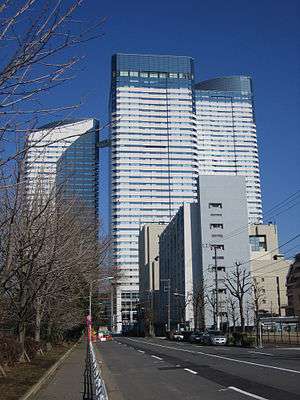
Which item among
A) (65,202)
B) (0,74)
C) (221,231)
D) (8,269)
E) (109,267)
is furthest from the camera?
(221,231)

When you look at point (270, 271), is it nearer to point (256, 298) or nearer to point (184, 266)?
point (184, 266)

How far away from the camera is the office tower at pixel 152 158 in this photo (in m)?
169

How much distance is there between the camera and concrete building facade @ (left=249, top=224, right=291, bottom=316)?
12512 cm

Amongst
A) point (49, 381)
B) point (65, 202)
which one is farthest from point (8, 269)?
point (65, 202)

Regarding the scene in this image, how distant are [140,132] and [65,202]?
5280 inches

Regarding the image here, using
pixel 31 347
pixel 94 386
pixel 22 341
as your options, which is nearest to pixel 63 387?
pixel 94 386

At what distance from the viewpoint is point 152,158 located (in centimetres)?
17462

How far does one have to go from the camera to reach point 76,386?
16.6 m

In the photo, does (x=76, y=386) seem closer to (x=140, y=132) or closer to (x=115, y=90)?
(x=140, y=132)

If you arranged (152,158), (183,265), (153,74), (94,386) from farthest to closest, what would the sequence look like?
1. (153,74)
2. (152,158)
3. (183,265)
4. (94,386)

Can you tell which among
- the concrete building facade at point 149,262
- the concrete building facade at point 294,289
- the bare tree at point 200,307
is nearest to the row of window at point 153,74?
the concrete building facade at point 149,262

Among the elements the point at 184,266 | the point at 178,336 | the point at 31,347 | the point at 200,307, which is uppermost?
the point at 184,266

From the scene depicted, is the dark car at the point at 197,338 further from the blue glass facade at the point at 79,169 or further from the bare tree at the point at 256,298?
the blue glass facade at the point at 79,169

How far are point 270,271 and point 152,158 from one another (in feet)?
210
